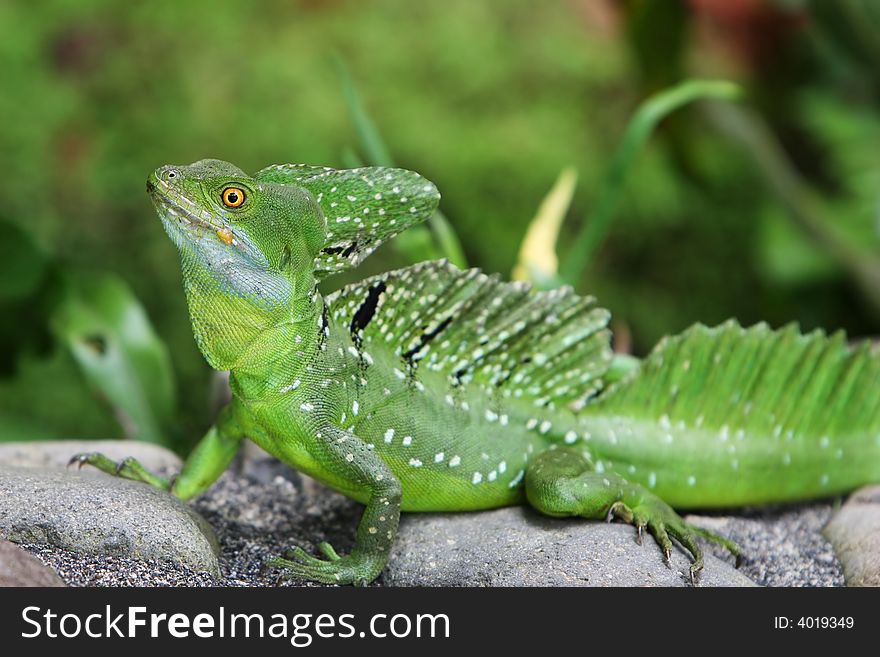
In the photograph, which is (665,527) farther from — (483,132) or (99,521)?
(483,132)

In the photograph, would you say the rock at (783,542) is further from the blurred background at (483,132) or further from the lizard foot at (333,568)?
the blurred background at (483,132)

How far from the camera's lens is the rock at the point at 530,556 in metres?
2.64

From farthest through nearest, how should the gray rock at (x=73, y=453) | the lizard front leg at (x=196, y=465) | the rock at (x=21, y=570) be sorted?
the gray rock at (x=73, y=453) < the lizard front leg at (x=196, y=465) < the rock at (x=21, y=570)

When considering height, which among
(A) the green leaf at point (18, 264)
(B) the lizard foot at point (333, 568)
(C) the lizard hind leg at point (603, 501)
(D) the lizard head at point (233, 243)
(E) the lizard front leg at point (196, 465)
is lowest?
(B) the lizard foot at point (333, 568)

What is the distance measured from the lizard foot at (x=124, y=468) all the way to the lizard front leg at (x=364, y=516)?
59 cm

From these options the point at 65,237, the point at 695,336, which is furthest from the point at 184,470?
the point at 65,237

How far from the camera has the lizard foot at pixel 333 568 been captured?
2.68m

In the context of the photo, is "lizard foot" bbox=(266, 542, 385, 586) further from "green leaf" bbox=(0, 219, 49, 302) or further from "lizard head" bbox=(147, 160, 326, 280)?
"green leaf" bbox=(0, 219, 49, 302)

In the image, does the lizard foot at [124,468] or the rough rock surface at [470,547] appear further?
the lizard foot at [124,468]

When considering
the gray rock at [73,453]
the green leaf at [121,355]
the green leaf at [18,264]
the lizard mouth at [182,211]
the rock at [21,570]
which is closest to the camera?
the rock at [21,570]

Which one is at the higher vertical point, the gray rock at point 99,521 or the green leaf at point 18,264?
the green leaf at point 18,264

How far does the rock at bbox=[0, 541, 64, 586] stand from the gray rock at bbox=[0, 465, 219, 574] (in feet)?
0.67

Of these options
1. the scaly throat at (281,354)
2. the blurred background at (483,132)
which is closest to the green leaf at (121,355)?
the blurred background at (483,132)

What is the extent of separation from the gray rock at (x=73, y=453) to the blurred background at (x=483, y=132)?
186 cm
